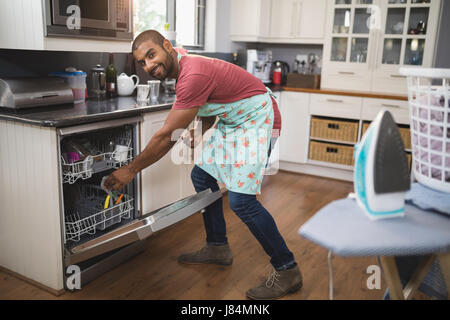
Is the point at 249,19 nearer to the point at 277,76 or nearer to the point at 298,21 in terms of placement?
the point at 298,21

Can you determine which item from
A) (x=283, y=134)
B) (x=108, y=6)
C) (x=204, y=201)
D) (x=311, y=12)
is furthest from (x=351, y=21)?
(x=204, y=201)

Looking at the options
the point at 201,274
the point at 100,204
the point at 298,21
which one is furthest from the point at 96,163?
the point at 298,21

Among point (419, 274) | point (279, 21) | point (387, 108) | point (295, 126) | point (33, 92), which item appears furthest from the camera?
point (279, 21)

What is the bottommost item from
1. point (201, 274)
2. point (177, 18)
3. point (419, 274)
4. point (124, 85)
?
point (201, 274)

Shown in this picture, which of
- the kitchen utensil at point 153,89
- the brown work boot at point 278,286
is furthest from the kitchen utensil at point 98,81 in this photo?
the brown work boot at point 278,286

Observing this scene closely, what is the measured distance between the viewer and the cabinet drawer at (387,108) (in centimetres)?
355

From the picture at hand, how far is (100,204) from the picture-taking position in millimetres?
2209

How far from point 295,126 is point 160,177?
1.89 metres

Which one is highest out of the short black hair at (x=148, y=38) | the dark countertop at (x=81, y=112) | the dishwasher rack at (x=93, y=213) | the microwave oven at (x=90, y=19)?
the microwave oven at (x=90, y=19)

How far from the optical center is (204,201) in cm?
185

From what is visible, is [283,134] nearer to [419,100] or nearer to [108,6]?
[108,6]

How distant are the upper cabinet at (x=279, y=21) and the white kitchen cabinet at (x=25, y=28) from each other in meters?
2.31

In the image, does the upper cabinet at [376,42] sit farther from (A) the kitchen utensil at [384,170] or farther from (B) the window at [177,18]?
(A) the kitchen utensil at [384,170]

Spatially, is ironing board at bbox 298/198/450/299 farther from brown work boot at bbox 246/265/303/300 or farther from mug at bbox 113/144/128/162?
mug at bbox 113/144/128/162
